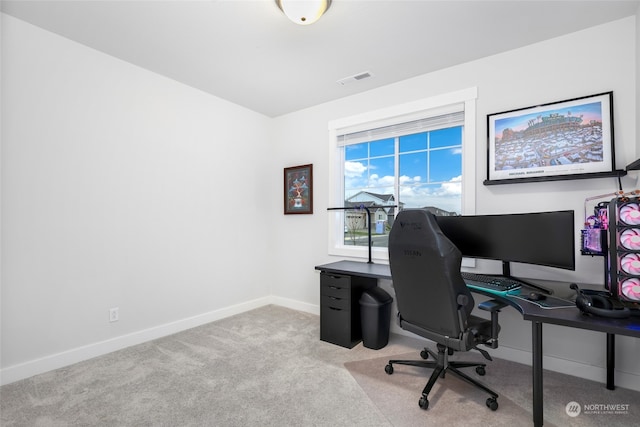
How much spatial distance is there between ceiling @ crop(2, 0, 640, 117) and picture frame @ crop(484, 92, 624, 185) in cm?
60

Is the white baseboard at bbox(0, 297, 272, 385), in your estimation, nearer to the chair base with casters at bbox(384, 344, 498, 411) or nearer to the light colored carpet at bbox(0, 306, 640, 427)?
the light colored carpet at bbox(0, 306, 640, 427)

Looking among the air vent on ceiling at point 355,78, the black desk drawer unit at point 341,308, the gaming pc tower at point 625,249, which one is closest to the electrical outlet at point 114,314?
the black desk drawer unit at point 341,308

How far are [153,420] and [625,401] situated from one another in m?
3.04

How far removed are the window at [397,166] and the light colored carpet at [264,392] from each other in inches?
53.4

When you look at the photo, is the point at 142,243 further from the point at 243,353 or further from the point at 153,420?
the point at 153,420

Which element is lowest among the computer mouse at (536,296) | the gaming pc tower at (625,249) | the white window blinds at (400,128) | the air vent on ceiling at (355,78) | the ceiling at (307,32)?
the computer mouse at (536,296)

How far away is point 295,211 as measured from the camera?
13.2 feet

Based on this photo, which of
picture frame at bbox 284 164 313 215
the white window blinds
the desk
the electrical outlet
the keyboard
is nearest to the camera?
the desk

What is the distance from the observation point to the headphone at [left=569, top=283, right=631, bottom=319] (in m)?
1.49

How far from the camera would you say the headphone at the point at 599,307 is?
1.49 meters

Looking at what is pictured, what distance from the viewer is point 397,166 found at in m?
3.40

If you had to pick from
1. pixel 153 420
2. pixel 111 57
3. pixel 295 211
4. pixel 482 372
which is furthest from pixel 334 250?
pixel 111 57

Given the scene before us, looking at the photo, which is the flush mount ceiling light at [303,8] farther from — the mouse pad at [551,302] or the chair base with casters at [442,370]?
the chair base with casters at [442,370]

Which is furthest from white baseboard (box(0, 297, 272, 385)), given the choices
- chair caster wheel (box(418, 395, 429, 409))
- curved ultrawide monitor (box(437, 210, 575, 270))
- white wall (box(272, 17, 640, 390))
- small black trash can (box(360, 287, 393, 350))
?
curved ultrawide monitor (box(437, 210, 575, 270))
